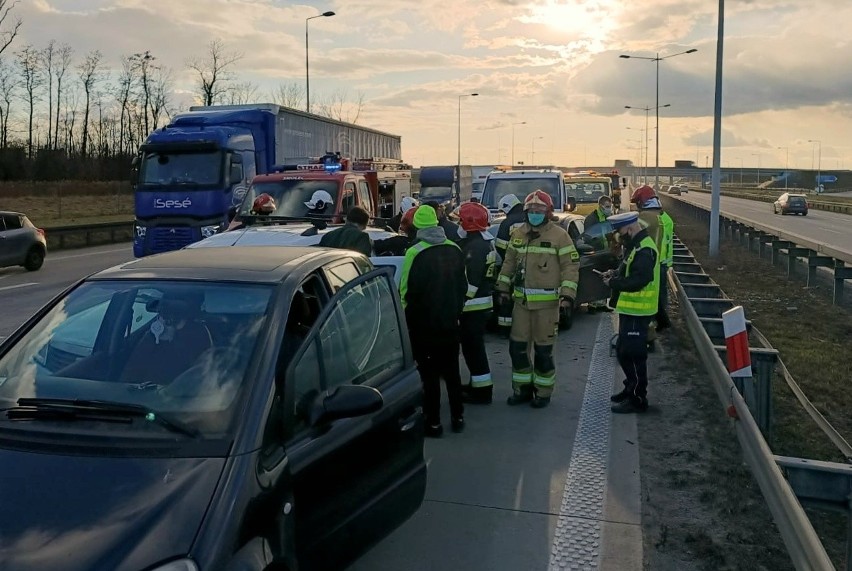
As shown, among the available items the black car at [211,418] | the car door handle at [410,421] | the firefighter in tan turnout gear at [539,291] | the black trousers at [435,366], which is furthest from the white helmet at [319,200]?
the car door handle at [410,421]

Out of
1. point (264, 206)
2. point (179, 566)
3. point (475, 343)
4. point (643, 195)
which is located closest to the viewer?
point (179, 566)

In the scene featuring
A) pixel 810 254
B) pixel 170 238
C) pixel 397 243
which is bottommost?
pixel 810 254

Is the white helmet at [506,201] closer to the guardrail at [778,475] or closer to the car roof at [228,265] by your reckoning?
the guardrail at [778,475]

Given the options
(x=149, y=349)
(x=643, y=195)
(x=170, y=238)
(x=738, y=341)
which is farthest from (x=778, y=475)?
(x=170, y=238)

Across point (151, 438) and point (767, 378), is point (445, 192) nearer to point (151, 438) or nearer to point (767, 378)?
point (767, 378)

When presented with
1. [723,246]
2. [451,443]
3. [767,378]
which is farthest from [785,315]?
[723,246]

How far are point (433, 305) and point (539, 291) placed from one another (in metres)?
1.38

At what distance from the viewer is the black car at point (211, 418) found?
8.96 ft

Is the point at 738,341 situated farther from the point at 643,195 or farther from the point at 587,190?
the point at 587,190

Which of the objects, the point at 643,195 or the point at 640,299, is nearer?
the point at 640,299

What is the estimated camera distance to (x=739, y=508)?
530 centimetres

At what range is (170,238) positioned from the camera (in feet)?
55.1

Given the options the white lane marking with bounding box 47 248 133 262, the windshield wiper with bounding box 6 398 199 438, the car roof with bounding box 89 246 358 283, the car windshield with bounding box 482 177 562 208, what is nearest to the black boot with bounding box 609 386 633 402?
the car roof with bounding box 89 246 358 283

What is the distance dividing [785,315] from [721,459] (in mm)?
7812
